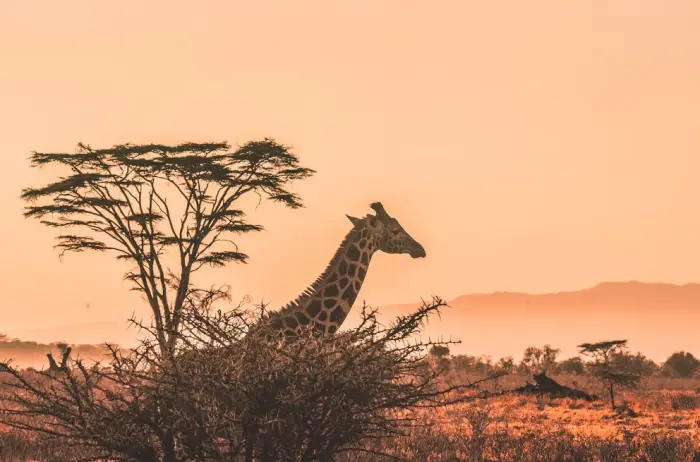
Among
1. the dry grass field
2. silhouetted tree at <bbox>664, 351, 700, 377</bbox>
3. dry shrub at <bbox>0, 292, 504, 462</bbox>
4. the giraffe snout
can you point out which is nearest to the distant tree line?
silhouetted tree at <bbox>664, 351, 700, 377</bbox>

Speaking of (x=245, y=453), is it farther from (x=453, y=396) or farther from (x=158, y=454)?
(x=453, y=396)

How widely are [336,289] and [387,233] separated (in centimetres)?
220

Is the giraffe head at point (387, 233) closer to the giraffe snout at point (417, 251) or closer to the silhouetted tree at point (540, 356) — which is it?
the giraffe snout at point (417, 251)

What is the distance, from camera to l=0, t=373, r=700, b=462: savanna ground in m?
16.8

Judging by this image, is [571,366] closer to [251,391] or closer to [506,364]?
[506,364]

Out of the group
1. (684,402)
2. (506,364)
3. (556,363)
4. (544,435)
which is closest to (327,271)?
(544,435)

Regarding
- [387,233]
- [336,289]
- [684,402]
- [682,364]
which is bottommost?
[684,402]

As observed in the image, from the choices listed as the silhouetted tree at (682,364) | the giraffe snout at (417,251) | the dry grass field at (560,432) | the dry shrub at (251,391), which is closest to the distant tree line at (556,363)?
the silhouetted tree at (682,364)

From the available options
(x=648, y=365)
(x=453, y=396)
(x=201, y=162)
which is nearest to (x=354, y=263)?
(x=453, y=396)

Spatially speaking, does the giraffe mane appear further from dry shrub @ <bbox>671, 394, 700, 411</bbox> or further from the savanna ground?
dry shrub @ <bbox>671, 394, 700, 411</bbox>

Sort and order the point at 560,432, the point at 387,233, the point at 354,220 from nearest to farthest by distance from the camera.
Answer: the point at 354,220
the point at 387,233
the point at 560,432

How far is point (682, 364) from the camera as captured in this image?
65.2m

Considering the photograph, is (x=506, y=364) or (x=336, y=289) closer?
(x=336, y=289)

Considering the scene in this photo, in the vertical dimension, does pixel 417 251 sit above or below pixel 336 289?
above
